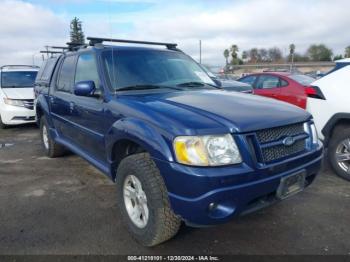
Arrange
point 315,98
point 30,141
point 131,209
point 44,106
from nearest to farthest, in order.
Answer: point 131,209 < point 315,98 < point 44,106 < point 30,141

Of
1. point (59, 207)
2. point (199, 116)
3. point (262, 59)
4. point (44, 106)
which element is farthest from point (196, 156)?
point (262, 59)

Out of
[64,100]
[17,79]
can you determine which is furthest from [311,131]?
[17,79]

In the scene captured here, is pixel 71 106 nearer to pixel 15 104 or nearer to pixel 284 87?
pixel 15 104

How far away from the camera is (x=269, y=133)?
2762 mm

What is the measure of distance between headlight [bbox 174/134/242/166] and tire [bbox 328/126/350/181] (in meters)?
2.89

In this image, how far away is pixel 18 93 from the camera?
9164 millimetres

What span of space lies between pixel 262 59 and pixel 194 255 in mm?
80770

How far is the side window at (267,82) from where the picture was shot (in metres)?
8.81

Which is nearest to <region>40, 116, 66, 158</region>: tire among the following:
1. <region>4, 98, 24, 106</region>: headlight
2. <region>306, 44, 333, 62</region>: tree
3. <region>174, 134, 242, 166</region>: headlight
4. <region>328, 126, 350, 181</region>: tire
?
<region>4, 98, 24, 106</region>: headlight

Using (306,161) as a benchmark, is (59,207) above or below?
below

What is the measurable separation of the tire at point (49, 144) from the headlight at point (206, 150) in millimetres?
3889

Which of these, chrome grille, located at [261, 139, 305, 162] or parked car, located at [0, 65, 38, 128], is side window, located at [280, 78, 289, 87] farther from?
parked car, located at [0, 65, 38, 128]

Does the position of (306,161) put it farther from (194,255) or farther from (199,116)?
(194,255)

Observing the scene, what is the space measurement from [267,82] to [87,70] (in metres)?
6.27
